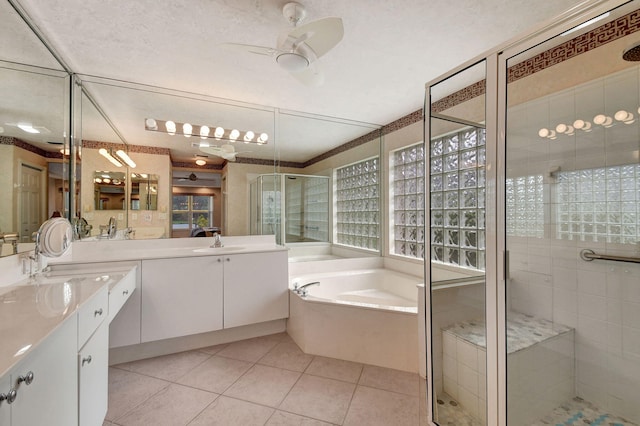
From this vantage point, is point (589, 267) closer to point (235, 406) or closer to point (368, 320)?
point (368, 320)

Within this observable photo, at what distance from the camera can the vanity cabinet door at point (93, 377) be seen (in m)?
1.13

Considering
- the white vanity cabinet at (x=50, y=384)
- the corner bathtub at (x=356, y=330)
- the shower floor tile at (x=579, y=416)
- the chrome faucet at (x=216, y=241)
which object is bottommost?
the shower floor tile at (x=579, y=416)

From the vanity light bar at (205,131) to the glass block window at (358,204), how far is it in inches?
49.9

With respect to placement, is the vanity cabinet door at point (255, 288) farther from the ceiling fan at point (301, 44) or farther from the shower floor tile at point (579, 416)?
the shower floor tile at point (579, 416)

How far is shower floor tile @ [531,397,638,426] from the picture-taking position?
60.3 inches

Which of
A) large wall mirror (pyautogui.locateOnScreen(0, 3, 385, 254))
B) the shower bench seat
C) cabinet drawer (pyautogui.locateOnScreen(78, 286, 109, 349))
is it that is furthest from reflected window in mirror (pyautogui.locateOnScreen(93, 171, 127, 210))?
the shower bench seat

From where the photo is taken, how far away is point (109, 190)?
237 centimetres

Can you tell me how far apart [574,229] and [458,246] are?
0.71 meters

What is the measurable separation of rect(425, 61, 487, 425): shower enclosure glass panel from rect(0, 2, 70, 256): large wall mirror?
2359mm

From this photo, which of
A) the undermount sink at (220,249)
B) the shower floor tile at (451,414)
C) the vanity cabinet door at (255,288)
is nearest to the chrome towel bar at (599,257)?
the shower floor tile at (451,414)

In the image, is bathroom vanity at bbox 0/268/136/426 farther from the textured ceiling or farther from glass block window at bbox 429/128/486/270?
glass block window at bbox 429/128/486/270

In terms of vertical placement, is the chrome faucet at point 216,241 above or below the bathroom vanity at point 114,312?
above

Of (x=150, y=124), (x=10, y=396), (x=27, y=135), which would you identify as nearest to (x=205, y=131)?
(x=150, y=124)

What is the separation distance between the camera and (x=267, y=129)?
3.05 m
